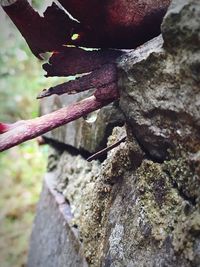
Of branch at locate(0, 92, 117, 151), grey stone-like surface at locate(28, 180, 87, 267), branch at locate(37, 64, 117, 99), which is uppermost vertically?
branch at locate(37, 64, 117, 99)

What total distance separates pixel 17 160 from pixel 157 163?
198 inches

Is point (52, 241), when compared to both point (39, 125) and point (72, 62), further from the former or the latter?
point (72, 62)

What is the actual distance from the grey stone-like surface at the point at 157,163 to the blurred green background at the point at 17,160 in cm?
262

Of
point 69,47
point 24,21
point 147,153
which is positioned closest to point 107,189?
point 147,153

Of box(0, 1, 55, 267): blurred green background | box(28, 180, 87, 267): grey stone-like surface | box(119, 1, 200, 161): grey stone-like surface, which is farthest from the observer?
box(0, 1, 55, 267): blurred green background

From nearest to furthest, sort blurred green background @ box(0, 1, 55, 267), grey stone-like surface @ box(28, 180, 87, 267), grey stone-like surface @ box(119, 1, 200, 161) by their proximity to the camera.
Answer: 1. grey stone-like surface @ box(119, 1, 200, 161)
2. grey stone-like surface @ box(28, 180, 87, 267)
3. blurred green background @ box(0, 1, 55, 267)

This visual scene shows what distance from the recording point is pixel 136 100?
0.94m

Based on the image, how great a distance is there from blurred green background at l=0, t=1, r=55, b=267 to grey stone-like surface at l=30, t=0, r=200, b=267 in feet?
8.59

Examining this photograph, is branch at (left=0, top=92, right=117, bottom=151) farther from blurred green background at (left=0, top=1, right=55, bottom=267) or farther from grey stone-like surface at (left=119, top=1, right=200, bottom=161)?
blurred green background at (left=0, top=1, right=55, bottom=267)

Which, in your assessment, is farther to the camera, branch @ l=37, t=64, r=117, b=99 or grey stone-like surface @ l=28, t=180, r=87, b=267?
grey stone-like surface @ l=28, t=180, r=87, b=267

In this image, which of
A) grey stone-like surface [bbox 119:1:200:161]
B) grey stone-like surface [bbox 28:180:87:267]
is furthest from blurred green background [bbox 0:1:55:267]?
grey stone-like surface [bbox 119:1:200:161]

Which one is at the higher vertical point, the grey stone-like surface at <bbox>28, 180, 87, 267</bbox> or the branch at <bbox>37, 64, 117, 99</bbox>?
the branch at <bbox>37, 64, 117, 99</bbox>

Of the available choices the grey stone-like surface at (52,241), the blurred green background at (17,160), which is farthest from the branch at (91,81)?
the blurred green background at (17,160)

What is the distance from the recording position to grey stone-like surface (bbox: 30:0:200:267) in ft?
2.54
